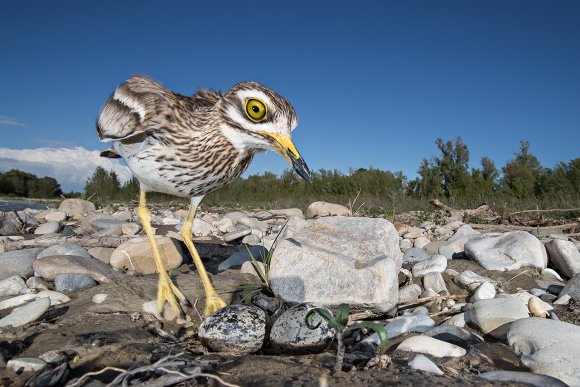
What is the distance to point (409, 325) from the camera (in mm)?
3043

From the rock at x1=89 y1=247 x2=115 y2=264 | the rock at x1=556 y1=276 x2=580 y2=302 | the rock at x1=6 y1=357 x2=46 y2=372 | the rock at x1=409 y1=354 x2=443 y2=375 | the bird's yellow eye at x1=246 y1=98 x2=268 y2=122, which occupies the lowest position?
the rock at x1=6 y1=357 x2=46 y2=372

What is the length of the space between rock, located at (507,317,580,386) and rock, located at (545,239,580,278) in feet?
7.29

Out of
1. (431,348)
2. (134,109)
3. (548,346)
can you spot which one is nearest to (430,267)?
(548,346)

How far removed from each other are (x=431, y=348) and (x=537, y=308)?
4.83 ft

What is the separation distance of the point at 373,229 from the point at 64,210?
8997 mm

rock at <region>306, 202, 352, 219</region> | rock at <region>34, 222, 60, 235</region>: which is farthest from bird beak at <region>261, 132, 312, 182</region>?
rock at <region>306, 202, 352, 219</region>

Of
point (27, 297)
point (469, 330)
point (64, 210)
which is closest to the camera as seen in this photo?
point (469, 330)

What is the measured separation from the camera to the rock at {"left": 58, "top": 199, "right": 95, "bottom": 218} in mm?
10773

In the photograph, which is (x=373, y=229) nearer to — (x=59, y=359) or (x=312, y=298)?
(x=312, y=298)

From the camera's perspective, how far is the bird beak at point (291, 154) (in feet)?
10.0

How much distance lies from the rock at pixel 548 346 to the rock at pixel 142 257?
338 cm

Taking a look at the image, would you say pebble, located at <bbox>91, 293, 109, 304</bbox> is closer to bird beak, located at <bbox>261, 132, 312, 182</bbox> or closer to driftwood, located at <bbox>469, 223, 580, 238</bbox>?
bird beak, located at <bbox>261, 132, 312, 182</bbox>

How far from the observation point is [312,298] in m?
3.39

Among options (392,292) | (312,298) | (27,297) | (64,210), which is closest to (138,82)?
(27,297)
